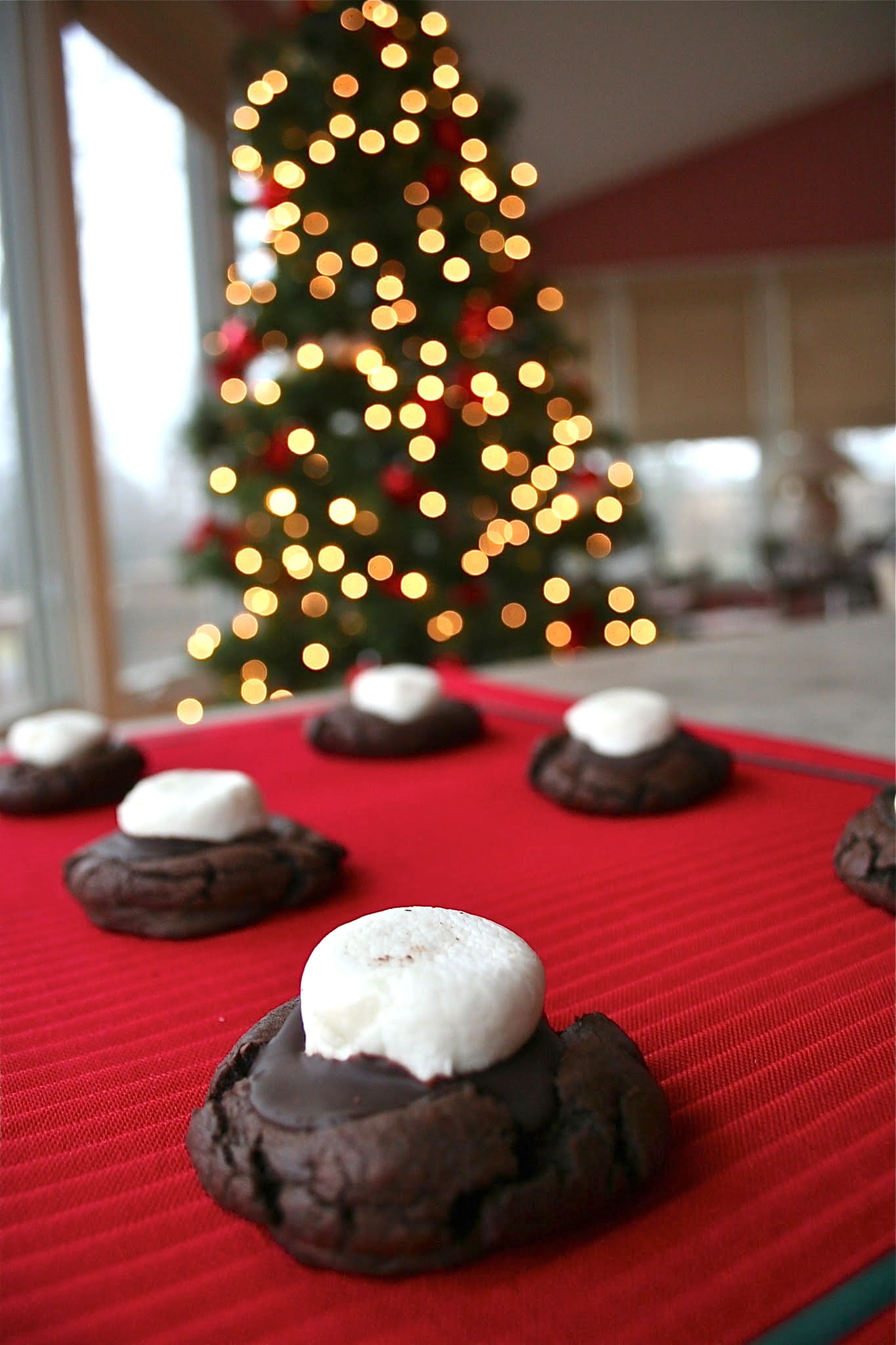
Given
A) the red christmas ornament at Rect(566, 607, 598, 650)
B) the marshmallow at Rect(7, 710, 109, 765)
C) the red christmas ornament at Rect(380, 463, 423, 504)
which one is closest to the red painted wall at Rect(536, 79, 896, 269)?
the red christmas ornament at Rect(566, 607, 598, 650)

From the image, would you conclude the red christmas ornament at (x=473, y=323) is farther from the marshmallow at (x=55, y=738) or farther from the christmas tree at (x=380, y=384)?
the marshmallow at (x=55, y=738)

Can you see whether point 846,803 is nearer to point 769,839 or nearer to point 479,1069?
point 769,839

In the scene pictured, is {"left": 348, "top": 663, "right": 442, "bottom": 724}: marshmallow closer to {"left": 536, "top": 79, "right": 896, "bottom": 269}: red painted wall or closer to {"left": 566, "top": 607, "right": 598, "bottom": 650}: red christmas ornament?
{"left": 566, "top": 607, "right": 598, "bottom": 650}: red christmas ornament

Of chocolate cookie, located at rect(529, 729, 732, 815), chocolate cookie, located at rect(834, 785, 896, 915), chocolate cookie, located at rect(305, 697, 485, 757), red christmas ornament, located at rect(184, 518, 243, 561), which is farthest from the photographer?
red christmas ornament, located at rect(184, 518, 243, 561)

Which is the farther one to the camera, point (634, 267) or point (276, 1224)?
point (634, 267)

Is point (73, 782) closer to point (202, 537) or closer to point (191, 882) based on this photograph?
point (191, 882)

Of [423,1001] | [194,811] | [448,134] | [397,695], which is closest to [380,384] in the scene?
[448,134]

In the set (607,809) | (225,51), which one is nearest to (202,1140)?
(607,809)

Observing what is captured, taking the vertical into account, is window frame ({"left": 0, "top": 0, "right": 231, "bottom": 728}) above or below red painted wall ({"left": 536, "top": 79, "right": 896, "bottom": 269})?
below
